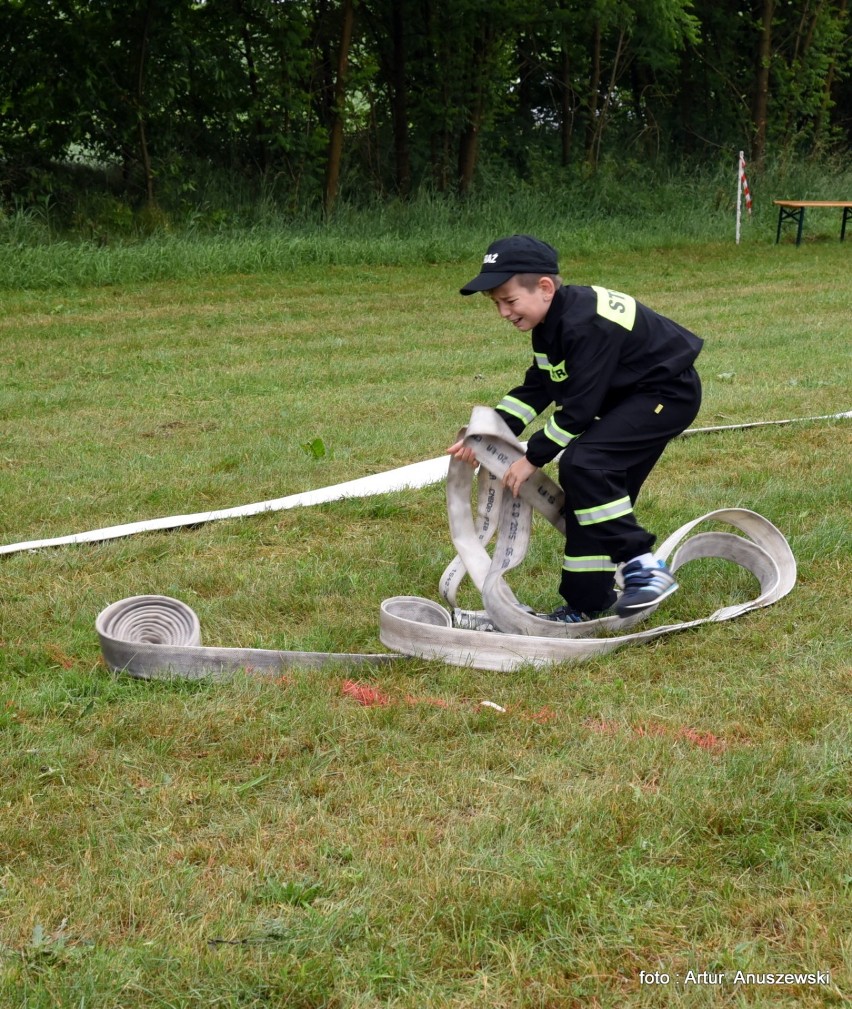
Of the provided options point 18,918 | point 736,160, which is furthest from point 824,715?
point 736,160

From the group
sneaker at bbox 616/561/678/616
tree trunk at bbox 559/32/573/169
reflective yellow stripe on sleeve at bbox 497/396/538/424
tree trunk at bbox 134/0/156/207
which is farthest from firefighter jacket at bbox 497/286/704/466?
tree trunk at bbox 559/32/573/169

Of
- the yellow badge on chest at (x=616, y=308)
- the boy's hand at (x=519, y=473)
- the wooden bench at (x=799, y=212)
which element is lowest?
the boy's hand at (x=519, y=473)

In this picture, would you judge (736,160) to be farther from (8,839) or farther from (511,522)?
(8,839)

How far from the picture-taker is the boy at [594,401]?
378cm

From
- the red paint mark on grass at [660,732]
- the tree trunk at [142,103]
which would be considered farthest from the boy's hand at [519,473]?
the tree trunk at [142,103]

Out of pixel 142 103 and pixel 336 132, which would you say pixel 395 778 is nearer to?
pixel 142 103

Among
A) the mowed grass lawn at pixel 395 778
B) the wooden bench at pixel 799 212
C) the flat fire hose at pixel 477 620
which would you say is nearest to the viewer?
the mowed grass lawn at pixel 395 778

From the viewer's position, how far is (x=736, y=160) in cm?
2308

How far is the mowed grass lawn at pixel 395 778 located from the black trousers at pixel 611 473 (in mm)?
350

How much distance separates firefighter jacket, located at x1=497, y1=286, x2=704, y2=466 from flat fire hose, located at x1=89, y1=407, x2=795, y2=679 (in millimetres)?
191

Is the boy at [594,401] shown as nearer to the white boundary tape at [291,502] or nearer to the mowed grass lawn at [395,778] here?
the mowed grass lawn at [395,778]

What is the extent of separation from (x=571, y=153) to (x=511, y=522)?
18866 mm

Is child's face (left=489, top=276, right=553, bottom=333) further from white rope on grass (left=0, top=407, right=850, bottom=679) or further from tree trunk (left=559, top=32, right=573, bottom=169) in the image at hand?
tree trunk (left=559, top=32, right=573, bottom=169)

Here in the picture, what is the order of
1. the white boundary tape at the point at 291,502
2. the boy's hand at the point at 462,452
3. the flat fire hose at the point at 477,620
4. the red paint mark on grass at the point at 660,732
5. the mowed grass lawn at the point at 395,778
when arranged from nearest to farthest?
the mowed grass lawn at the point at 395,778, the red paint mark on grass at the point at 660,732, the flat fire hose at the point at 477,620, the boy's hand at the point at 462,452, the white boundary tape at the point at 291,502
